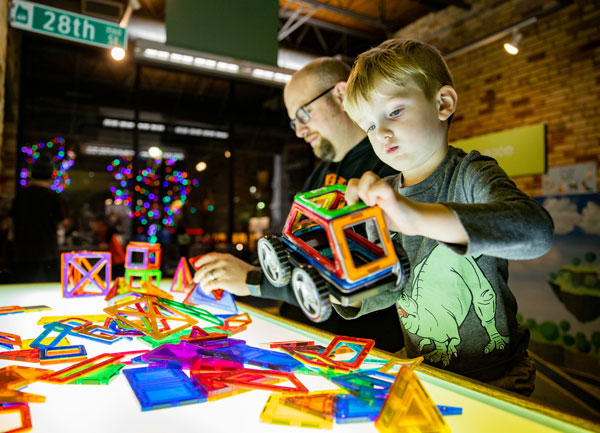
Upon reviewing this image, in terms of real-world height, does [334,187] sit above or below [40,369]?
above

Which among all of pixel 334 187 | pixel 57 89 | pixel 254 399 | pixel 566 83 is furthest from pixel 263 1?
pixel 57 89

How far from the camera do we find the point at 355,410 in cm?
53

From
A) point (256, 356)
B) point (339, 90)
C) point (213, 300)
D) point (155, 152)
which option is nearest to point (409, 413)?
point (256, 356)

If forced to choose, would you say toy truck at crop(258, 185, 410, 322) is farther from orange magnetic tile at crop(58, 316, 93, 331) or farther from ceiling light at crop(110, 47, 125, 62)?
ceiling light at crop(110, 47, 125, 62)

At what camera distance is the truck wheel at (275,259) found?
20.8 inches

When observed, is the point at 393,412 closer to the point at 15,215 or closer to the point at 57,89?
the point at 15,215

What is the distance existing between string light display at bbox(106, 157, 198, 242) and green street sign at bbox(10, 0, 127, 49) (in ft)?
10.5

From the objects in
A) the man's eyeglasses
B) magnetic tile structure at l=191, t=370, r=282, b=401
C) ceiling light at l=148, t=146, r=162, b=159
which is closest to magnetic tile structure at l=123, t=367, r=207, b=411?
magnetic tile structure at l=191, t=370, r=282, b=401

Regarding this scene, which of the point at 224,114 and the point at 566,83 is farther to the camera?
the point at 224,114

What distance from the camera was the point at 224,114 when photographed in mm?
6566

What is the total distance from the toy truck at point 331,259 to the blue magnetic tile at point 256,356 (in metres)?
0.23

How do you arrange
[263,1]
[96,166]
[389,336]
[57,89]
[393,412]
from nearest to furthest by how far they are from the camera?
[393,412]
[389,336]
[263,1]
[57,89]
[96,166]

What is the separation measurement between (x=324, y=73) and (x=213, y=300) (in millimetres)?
1099

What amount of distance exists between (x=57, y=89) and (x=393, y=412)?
616 centimetres
